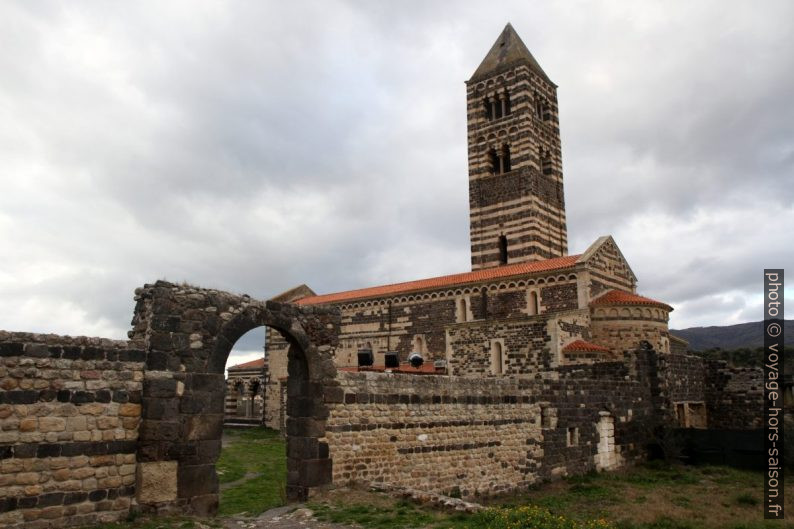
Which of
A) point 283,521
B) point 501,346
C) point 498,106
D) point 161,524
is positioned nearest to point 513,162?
point 498,106

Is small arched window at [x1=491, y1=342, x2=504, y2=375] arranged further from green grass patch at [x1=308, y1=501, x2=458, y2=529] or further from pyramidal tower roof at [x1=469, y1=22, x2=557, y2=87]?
pyramidal tower roof at [x1=469, y1=22, x2=557, y2=87]

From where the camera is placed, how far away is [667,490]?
16.3 metres

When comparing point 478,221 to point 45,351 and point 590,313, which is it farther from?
point 45,351

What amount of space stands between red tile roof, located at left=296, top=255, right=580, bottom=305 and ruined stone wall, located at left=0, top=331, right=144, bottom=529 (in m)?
22.1

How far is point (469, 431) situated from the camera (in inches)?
563

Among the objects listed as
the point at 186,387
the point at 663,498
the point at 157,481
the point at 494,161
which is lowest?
the point at 663,498

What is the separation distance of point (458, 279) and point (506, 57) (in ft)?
62.5

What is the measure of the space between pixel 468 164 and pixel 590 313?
17438 millimetres

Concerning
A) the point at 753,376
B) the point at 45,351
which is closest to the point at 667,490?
the point at 753,376

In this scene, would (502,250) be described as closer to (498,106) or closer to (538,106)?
(498,106)

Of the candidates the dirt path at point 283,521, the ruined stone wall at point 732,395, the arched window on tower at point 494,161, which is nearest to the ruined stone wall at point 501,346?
the ruined stone wall at point 732,395

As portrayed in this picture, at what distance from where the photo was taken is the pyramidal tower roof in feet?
136

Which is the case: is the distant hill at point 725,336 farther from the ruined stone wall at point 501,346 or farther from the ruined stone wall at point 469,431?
the ruined stone wall at point 469,431

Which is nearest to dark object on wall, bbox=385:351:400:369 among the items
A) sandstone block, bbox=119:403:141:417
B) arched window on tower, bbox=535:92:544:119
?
sandstone block, bbox=119:403:141:417
